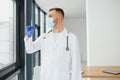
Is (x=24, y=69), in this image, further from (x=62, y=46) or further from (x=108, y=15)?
(x=62, y=46)

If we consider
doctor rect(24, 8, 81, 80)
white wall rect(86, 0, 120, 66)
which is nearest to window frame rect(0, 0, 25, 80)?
white wall rect(86, 0, 120, 66)

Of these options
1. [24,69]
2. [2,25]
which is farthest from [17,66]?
[2,25]

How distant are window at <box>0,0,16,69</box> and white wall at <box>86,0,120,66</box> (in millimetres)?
1397

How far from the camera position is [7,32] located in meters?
3.41

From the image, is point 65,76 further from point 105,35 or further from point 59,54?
point 105,35

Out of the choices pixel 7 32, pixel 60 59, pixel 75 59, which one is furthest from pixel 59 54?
pixel 7 32

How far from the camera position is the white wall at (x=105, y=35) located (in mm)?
3508

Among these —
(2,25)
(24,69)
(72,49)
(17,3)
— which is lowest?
(24,69)

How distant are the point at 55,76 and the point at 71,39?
0.37m

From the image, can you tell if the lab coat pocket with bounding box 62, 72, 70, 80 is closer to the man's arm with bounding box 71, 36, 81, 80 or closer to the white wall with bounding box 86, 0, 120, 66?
the man's arm with bounding box 71, 36, 81, 80

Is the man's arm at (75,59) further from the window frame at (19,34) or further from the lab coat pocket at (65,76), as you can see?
the window frame at (19,34)

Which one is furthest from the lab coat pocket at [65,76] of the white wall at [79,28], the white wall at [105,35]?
the white wall at [79,28]

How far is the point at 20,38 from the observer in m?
3.60

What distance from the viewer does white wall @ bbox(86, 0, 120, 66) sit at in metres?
3.51
